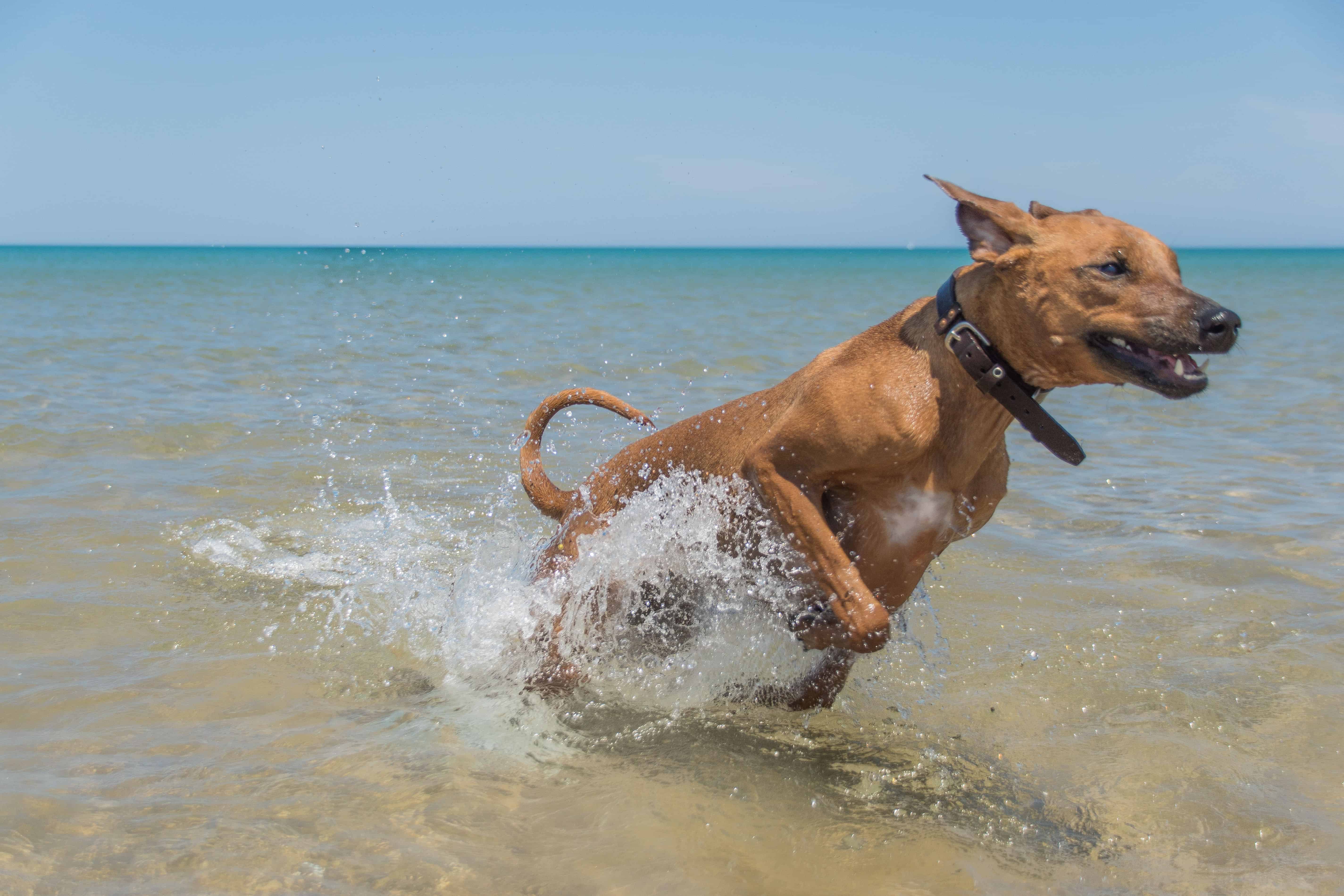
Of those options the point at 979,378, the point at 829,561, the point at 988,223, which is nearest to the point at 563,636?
the point at 829,561

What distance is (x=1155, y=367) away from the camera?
108 inches

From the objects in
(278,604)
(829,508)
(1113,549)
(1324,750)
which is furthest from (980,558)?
(278,604)

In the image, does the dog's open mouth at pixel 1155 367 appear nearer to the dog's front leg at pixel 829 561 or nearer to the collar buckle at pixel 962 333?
the collar buckle at pixel 962 333

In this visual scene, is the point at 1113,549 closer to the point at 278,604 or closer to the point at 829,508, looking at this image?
the point at 829,508

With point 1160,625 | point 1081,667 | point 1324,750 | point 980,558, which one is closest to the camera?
point 1324,750

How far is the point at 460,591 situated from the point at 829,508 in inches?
80.9

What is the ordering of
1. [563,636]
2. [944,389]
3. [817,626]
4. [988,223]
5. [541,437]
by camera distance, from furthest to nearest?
1. [541,437]
2. [563,636]
3. [817,626]
4. [944,389]
5. [988,223]

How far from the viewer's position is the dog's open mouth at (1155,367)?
272 cm

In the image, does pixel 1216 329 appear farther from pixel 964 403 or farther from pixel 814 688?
pixel 814 688

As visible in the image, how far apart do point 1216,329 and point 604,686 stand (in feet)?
8.10

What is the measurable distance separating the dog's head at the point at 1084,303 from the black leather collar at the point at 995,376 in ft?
0.10

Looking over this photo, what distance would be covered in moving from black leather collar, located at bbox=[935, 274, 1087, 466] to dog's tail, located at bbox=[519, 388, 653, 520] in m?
1.54

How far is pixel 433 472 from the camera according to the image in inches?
298

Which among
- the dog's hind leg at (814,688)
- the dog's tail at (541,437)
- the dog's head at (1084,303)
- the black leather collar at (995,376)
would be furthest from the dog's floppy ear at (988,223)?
the dog's tail at (541,437)
